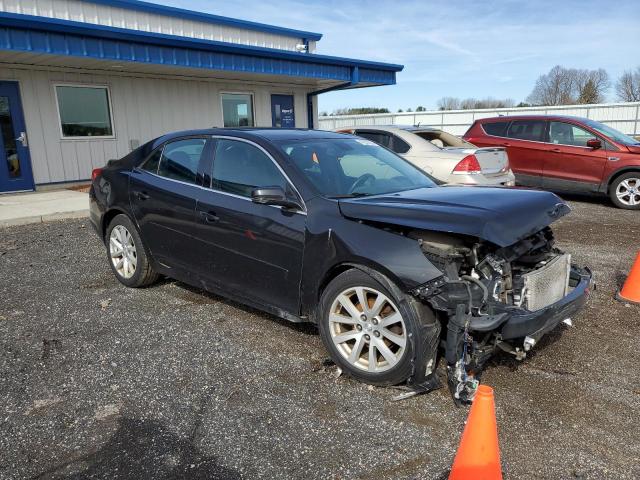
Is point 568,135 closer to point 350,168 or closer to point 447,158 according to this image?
point 447,158

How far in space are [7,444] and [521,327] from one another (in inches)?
113

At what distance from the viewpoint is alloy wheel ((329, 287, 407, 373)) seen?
3076mm

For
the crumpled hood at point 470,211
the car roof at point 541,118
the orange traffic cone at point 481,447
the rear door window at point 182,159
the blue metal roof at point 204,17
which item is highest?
the blue metal roof at point 204,17

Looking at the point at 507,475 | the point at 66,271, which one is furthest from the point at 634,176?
the point at 66,271

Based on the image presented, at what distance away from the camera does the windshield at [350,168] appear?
12.3ft

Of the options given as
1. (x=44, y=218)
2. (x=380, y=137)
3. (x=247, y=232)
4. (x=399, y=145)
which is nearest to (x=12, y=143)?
(x=44, y=218)

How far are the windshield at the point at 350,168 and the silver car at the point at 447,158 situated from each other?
2826 mm

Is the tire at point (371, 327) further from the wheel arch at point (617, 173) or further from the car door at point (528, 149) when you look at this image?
the car door at point (528, 149)

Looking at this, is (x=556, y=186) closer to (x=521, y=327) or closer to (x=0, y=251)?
(x=521, y=327)

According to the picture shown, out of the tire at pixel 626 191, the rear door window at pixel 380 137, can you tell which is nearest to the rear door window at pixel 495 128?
the tire at pixel 626 191

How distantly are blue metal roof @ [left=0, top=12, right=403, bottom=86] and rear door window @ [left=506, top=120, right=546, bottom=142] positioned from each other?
5.51 m

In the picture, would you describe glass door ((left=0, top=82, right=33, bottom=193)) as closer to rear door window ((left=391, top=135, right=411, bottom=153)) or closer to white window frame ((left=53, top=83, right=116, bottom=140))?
white window frame ((left=53, top=83, right=116, bottom=140))

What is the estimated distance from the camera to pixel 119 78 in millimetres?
12258

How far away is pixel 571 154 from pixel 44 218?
9849 millimetres
